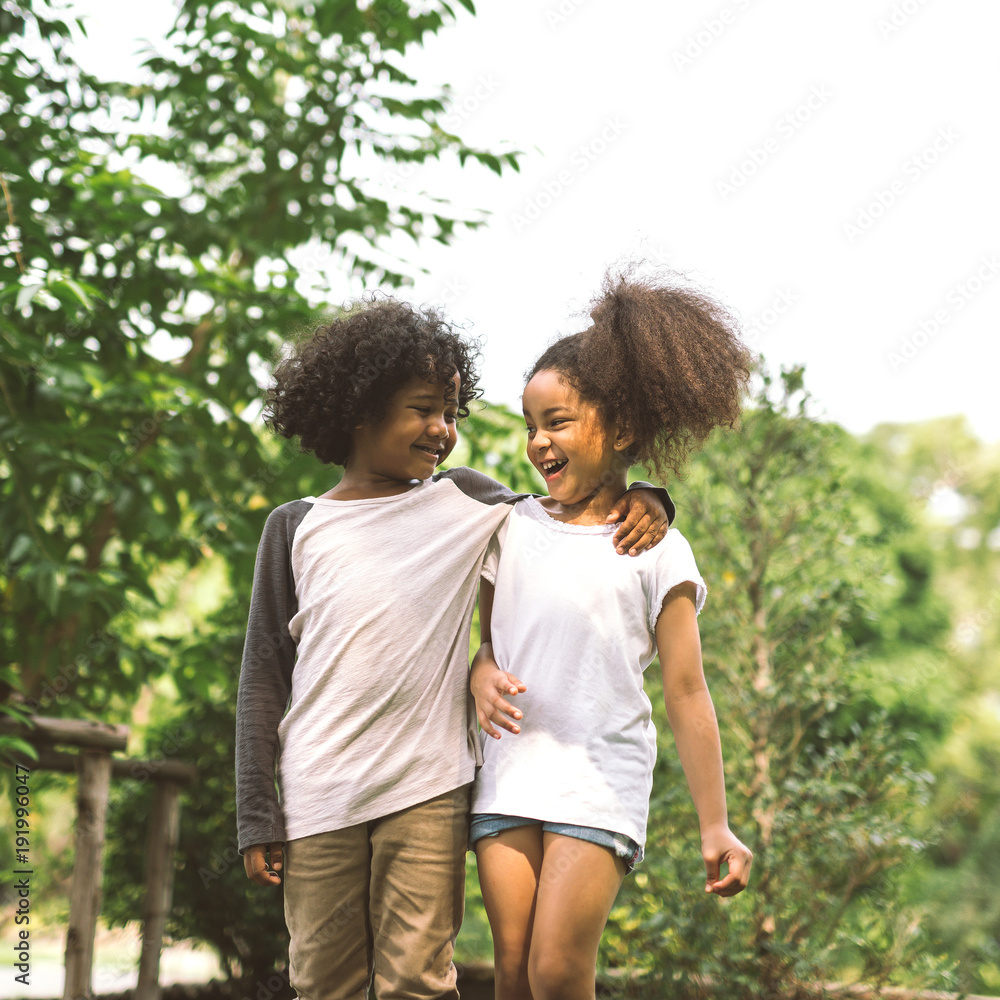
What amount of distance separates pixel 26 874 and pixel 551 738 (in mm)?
2196

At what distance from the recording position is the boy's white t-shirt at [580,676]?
1726mm

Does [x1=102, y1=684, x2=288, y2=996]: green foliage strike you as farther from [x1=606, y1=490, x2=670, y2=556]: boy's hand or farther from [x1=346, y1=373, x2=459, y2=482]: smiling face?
[x1=606, y1=490, x2=670, y2=556]: boy's hand

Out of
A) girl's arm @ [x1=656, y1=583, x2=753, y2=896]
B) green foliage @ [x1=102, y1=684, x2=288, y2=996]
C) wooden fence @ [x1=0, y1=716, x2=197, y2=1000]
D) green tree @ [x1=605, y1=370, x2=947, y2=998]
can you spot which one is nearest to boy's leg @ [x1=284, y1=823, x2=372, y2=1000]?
girl's arm @ [x1=656, y1=583, x2=753, y2=896]

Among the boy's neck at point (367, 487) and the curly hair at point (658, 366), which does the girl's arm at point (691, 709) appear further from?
the boy's neck at point (367, 487)

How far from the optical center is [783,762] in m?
3.96

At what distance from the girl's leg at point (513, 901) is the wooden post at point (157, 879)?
2.59 m

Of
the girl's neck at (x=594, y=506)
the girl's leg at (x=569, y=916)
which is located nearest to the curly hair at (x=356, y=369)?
the girl's neck at (x=594, y=506)

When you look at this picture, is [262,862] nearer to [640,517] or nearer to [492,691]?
[492,691]

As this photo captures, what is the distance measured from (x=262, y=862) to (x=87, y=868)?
210 centimetres

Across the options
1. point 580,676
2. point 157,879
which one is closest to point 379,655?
point 580,676

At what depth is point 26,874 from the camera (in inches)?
120

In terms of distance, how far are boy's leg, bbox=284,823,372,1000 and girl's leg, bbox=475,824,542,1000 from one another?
24 cm

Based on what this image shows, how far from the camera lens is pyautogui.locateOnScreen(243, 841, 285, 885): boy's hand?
5.81ft

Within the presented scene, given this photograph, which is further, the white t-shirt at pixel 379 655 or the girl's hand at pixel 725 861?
the white t-shirt at pixel 379 655
